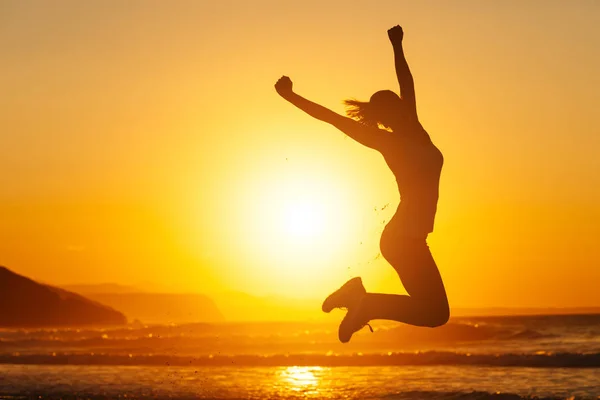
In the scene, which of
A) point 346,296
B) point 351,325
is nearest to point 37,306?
point 346,296

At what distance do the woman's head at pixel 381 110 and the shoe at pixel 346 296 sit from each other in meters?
1.51

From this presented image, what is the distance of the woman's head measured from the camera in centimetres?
736

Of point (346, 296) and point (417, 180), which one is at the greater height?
point (417, 180)

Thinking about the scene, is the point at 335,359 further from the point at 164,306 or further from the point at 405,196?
the point at 164,306

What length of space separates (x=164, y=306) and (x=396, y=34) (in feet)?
416

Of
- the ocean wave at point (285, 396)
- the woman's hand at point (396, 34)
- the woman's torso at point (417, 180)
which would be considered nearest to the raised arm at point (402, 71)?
the woman's hand at point (396, 34)

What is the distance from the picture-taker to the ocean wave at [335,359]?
29.9 m

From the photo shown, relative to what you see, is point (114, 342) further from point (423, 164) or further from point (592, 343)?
point (423, 164)

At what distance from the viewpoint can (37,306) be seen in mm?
68062

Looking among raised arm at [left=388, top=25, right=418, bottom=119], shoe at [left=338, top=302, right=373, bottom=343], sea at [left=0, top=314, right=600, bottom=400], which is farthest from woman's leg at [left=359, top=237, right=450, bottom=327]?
sea at [left=0, top=314, right=600, bottom=400]

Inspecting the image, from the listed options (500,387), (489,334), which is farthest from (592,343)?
(500,387)

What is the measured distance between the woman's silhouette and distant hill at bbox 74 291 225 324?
101069 mm

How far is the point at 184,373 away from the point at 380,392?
28.7 ft

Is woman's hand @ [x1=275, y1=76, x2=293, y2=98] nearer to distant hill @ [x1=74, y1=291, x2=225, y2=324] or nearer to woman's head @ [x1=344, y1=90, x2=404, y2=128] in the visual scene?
woman's head @ [x1=344, y1=90, x2=404, y2=128]
